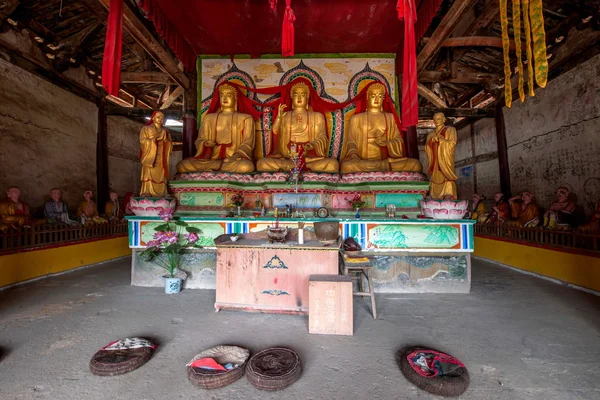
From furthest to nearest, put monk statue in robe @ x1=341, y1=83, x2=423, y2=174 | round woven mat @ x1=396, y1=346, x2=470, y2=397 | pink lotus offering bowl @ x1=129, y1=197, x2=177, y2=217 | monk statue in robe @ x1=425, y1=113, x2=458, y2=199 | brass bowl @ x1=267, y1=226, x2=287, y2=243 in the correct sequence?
monk statue in robe @ x1=341, y1=83, x2=423, y2=174
monk statue in robe @ x1=425, y1=113, x2=458, y2=199
pink lotus offering bowl @ x1=129, y1=197, x2=177, y2=217
brass bowl @ x1=267, y1=226, x2=287, y2=243
round woven mat @ x1=396, y1=346, x2=470, y2=397

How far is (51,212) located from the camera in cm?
593

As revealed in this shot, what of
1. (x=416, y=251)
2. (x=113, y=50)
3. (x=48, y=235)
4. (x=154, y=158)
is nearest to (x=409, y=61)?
(x=416, y=251)

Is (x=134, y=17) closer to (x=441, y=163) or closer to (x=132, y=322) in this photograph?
(x=132, y=322)

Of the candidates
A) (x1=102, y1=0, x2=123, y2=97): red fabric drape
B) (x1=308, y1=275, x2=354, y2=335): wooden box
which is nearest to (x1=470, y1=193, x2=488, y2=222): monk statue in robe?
(x1=308, y1=275, x2=354, y2=335): wooden box

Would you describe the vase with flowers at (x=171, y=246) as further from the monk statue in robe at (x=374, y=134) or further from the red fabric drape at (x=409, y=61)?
the red fabric drape at (x=409, y=61)

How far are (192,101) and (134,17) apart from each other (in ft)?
7.28

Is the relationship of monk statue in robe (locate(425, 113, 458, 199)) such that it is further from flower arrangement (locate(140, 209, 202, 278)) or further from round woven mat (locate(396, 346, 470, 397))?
flower arrangement (locate(140, 209, 202, 278))

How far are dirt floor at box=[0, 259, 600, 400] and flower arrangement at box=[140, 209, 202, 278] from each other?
1.52 feet

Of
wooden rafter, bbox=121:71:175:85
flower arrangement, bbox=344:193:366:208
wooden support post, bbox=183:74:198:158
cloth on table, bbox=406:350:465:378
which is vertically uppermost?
wooden rafter, bbox=121:71:175:85

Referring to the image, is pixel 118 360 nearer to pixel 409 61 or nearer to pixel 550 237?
pixel 409 61

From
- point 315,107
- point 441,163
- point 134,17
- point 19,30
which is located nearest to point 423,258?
point 441,163

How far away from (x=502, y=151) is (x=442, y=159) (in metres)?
5.37

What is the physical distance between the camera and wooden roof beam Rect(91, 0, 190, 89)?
14.9 feet

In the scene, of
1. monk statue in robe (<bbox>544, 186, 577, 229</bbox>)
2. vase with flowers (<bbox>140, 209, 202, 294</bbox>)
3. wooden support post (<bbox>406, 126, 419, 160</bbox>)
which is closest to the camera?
vase with flowers (<bbox>140, 209, 202, 294</bbox>)
